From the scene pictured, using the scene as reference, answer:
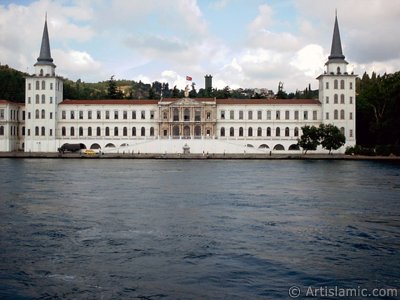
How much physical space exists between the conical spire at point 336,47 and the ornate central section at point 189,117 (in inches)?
899

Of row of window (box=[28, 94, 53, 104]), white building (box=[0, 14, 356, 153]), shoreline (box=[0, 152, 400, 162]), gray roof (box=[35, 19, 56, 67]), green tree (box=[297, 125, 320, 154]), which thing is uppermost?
gray roof (box=[35, 19, 56, 67])

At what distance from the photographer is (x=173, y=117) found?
95188 millimetres

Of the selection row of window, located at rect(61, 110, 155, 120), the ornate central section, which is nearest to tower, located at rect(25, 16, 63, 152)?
row of window, located at rect(61, 110, 155, 120)

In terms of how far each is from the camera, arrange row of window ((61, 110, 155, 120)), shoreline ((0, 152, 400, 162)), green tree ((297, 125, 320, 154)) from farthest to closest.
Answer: row of window ((61, 110, 155, 120))
green tree ((297, 125, 320, 154))
shoreline ((0, 152, 400, 162))

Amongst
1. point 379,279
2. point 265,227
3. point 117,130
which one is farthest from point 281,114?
point 379,279

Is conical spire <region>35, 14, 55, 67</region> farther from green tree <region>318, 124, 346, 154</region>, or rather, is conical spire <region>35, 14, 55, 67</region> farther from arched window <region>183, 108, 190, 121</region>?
green tree <region>318, 124, 346, 154</region>

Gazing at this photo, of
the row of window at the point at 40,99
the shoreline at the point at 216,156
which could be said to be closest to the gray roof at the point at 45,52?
the row of window at the point at 40,99

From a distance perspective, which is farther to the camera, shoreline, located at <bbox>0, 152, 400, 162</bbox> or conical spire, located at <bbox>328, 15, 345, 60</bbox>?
conical spire, located at <bbox>328, 15, 345, 60</bbox>

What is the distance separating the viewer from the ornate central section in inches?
3735

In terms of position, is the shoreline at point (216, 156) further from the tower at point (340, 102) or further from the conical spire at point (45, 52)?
the conical spire at point (45, 52)

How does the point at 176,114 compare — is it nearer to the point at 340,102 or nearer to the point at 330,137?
the point at 330,137

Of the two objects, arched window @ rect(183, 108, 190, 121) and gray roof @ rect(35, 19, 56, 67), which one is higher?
gray roof @ rect(35, 19, 56, 67)

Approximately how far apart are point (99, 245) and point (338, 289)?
26.5ft

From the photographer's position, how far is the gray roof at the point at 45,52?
9738cm
